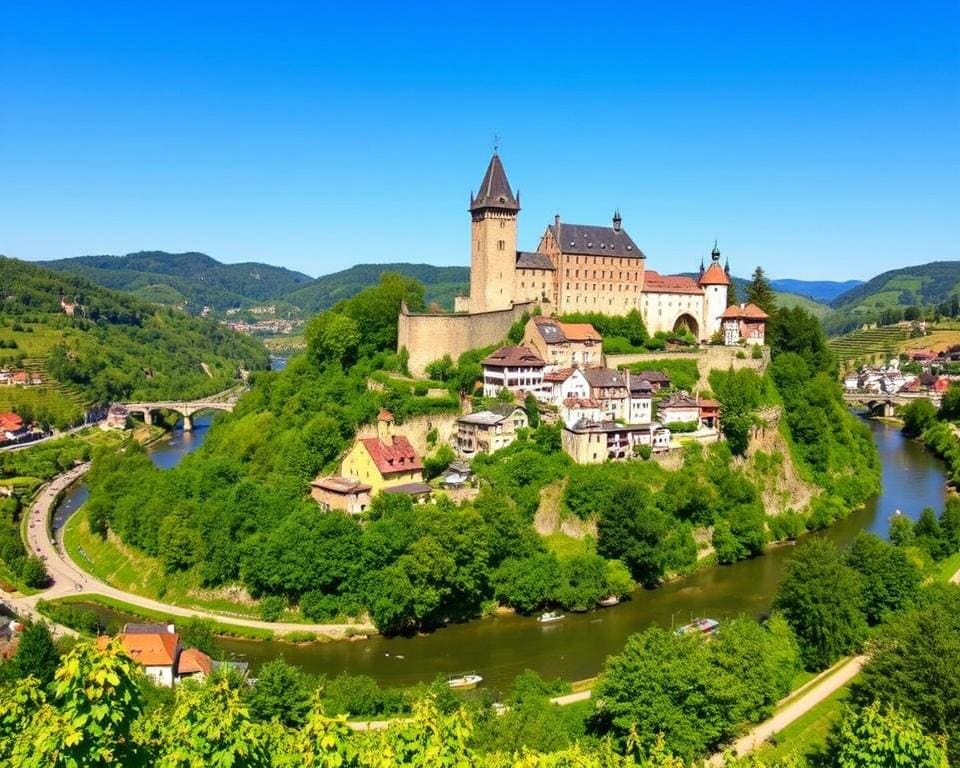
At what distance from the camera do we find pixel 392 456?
45.4m

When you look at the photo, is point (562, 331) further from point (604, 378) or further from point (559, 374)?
point (604, 378)

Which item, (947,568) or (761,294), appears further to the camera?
(761,294)

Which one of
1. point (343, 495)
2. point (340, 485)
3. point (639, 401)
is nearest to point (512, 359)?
point (639, 401)

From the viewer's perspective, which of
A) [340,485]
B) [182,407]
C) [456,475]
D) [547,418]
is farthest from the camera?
[182,407]

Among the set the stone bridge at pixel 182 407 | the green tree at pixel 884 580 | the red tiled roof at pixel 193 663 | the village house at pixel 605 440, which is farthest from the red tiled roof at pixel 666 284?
the stone bridge at pixel 182 407

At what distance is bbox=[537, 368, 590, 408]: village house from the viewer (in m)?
50.5

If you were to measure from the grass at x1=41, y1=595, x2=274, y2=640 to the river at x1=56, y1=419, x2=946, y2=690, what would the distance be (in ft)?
1.64

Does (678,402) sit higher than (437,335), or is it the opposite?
(437,335)

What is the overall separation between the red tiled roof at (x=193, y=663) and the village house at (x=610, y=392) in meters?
26.8

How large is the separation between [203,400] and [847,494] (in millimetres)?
80749

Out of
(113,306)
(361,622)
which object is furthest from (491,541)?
(113,306)

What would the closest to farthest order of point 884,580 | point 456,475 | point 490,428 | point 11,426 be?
point 884,580
point 456,475
point 490,428
point 11,426

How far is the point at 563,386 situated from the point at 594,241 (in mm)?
16257

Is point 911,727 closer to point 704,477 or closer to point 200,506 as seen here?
point 704,477
